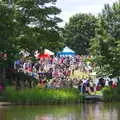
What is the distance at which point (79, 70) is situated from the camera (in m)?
62.9

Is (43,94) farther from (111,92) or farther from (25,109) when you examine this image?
(111,92)

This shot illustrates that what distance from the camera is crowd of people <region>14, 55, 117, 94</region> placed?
4912cm

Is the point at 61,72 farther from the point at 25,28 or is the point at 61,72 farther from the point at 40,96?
the point at 40,96

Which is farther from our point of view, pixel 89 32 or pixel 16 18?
pixel 89 32

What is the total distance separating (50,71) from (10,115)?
23944 millimetres

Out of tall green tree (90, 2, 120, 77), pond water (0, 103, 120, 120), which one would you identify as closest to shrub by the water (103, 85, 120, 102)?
tall green tree (90, 2, 120, 77)

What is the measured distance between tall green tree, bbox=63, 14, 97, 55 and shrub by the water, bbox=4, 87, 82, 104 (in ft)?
217

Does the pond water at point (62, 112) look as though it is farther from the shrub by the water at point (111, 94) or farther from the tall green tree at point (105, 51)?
the tall green tree at point (105, 51)

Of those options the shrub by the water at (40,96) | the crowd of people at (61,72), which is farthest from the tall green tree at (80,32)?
the shrub by the water at (40,96)

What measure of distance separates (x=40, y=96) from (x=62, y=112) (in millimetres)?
5775

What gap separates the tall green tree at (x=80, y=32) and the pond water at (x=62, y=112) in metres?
69.3

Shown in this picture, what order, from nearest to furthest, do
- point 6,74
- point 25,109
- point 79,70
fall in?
point 25,109 < point 6,74 < point 79,70

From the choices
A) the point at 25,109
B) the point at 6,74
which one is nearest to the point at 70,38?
the point at 6,74

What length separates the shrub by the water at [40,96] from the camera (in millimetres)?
41469
